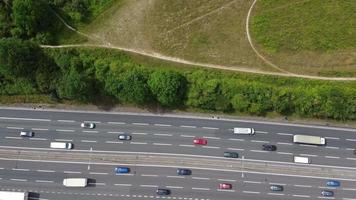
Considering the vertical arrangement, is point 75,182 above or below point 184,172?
below

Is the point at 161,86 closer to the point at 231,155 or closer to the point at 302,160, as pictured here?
the point at 231,155

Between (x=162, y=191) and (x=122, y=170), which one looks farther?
(x=122, y=170)

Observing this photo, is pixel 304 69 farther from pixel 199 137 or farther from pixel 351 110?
pixel 199 137

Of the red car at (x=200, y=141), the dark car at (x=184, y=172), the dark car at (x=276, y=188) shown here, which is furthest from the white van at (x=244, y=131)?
the dark car at (x=184, y=172)

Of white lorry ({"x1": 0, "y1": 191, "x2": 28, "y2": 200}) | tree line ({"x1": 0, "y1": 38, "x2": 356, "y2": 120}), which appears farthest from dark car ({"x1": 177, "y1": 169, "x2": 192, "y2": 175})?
white lorry ({"x1": 0, "y1": 191, "x2": 28, "y2": 200})

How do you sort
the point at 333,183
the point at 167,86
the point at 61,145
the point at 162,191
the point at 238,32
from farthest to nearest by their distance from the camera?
the point at 238,32 → the point at 61,145 → the point at 333,183 → the point at 162,191 → the point at 167,86

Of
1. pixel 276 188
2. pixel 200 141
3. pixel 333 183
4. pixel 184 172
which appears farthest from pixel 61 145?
pixel 333 183

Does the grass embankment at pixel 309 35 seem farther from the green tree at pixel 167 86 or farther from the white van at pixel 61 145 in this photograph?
the white van at pixel 61 145
